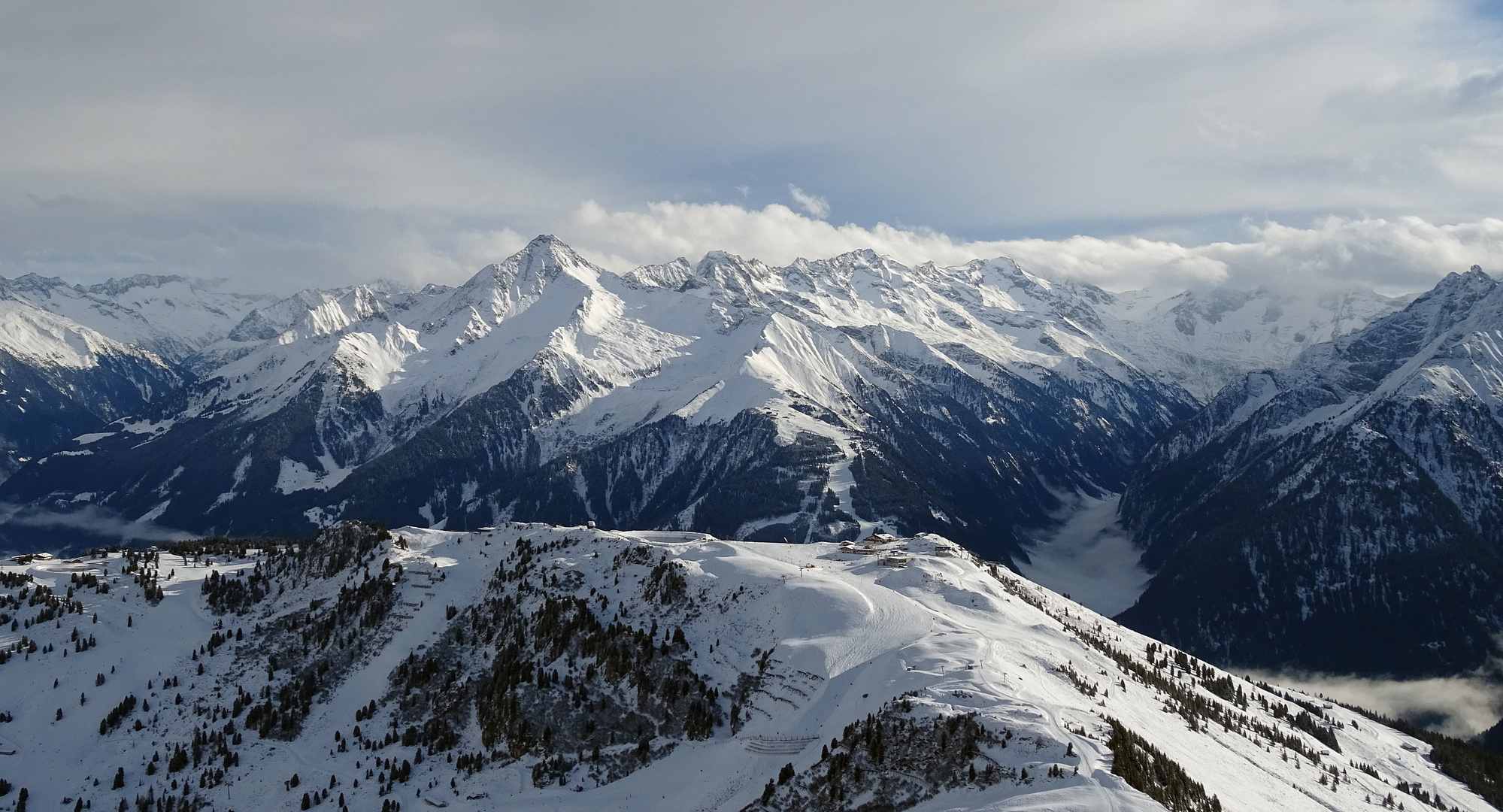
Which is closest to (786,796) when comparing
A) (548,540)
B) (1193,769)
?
(1193,769)

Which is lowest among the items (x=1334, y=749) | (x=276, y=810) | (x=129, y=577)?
(x=1334, y=749)

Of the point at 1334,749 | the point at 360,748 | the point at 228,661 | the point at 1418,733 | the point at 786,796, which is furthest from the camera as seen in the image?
the point at 1418,733

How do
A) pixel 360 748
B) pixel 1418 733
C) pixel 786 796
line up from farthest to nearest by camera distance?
pixel 1418 733, pixel 360 748, pixel 786 796

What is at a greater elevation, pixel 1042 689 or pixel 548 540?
pixel 548 540

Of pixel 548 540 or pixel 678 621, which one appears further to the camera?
pixel 548 540

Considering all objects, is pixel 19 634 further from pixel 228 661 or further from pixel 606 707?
pixel 606 707

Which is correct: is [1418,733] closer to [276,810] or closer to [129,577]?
[276,810]
